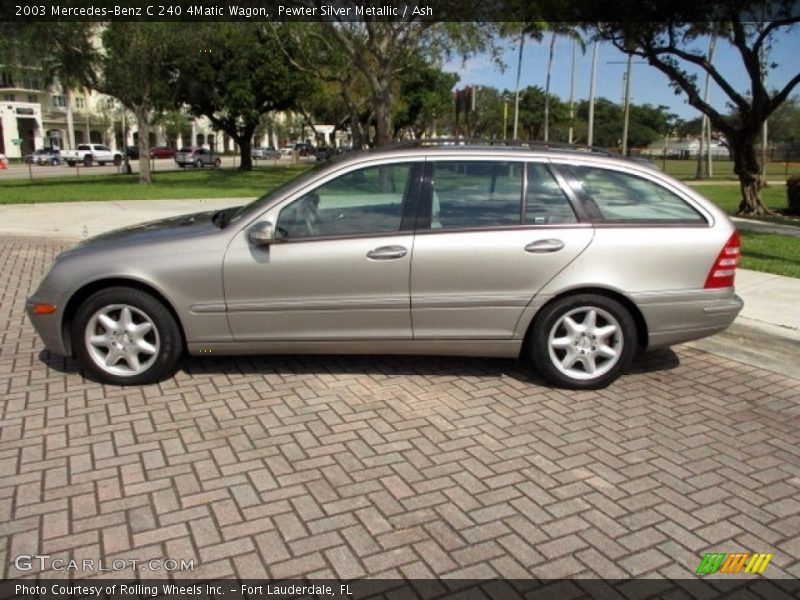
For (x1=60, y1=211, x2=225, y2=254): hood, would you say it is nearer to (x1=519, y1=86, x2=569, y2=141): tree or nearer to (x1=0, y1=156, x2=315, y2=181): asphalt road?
(x1=0, y1=156, x2=315, y2=181): asphalt road

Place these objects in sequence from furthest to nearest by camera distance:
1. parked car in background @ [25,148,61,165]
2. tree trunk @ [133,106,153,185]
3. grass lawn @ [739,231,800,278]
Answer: parked car in background @ [25,148,61,165] → tree trunk @ [133,106,153,185] → grass lawn @ [739,231,800,278]

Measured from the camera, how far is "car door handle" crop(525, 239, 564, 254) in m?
4.30

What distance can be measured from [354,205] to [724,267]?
101 inches

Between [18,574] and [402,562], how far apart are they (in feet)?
5.01

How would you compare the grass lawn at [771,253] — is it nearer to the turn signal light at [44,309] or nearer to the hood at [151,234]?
the hood at [151,234]

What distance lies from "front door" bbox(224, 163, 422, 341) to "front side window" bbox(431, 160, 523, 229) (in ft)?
0.56

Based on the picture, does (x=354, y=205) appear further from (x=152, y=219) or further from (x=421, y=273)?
(x=152, y=219)

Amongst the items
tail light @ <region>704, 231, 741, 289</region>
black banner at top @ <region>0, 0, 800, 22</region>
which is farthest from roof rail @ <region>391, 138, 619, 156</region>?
black banner at top @ <region>0, 0, 800, 22</region>

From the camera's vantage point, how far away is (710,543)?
2.85 metres

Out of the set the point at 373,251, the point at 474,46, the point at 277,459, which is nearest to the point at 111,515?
the point at 277,459

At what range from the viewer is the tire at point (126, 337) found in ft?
14.1

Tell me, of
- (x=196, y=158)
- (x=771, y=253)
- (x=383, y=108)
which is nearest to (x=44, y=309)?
(x=771, y=253)

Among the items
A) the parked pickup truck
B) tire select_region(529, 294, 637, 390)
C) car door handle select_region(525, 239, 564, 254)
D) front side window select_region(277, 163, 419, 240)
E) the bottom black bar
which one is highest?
the parked pickup truck

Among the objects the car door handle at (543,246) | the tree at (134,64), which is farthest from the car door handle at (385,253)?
the tree at (134,64)
